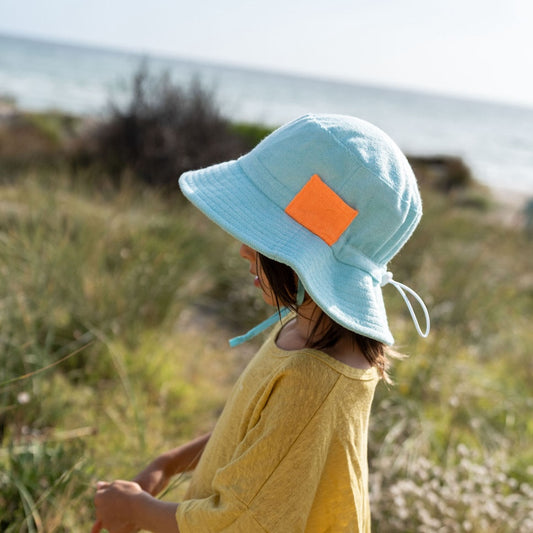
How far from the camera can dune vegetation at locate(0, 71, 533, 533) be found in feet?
6.44

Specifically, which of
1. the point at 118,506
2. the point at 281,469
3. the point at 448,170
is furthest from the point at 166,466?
the point at 448,170

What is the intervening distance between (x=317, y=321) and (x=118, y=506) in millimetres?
522

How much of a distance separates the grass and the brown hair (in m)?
0.83

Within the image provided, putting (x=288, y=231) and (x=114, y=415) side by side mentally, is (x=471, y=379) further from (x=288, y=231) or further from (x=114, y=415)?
(x=288, y=231)

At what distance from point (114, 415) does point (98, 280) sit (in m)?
0.75

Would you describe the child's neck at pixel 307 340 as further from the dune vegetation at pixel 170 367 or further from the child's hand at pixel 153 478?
the dune vegetation at pixel 170 367

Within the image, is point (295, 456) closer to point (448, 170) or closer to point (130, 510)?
point (130, 510)

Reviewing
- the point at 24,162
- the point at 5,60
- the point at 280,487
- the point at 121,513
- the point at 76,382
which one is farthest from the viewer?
Result: the point at 5,60

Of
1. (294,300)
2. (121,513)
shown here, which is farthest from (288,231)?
(121,513)

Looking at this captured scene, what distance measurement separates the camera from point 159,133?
7098 millimetres

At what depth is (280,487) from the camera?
97 centimetres

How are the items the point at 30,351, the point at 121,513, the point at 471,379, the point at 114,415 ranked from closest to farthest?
the point at 121,513 → the point at 30,351 → the point at 114,415 → the point at 471,379

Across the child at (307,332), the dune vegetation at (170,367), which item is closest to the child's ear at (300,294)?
the child at (307,332)

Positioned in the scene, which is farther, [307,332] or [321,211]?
[307,332]
